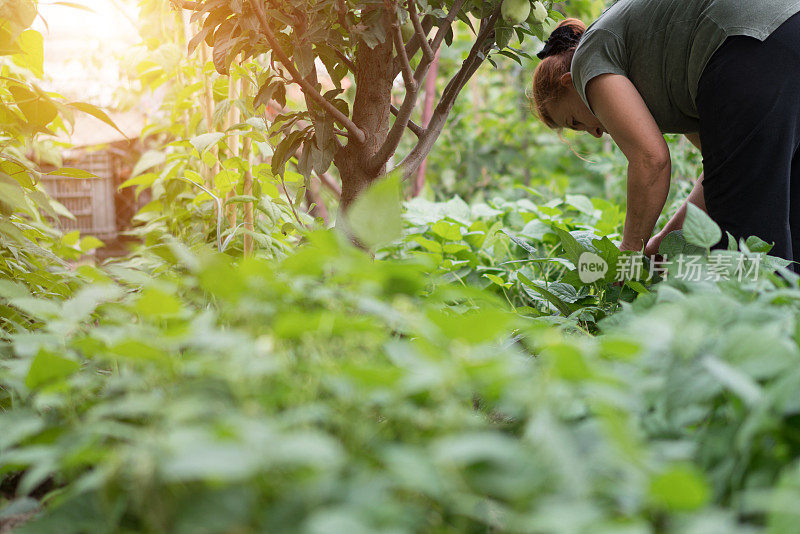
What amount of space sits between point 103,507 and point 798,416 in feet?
1.65

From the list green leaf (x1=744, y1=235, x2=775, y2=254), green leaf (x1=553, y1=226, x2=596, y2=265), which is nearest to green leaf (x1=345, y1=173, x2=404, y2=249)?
green leaf (x1=744, y1=235, x2=775, y2=254)

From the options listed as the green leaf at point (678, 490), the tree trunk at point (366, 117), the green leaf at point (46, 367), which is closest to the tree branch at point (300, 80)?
the tree trunk at point (366, 117)

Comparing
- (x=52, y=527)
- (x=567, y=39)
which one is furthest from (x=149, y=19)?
(x=52, y=527)

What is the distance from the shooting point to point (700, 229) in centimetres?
78

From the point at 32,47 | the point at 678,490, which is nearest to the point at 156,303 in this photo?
the point at 678,490

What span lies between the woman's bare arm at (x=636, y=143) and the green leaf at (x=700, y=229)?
0.45 m

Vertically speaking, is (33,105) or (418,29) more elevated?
(418,29)

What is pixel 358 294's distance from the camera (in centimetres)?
54

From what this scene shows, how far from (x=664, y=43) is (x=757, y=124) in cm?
25

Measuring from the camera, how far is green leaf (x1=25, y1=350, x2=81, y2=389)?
0.49 m

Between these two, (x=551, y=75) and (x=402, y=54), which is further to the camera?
(x=551, y=75)

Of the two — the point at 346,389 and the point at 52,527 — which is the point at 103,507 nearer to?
the point at 52,527

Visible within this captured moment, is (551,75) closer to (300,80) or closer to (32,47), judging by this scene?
(300,80)

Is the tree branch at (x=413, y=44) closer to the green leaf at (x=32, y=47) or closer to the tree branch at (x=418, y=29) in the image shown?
the tree branch at (x=418, y=29)
